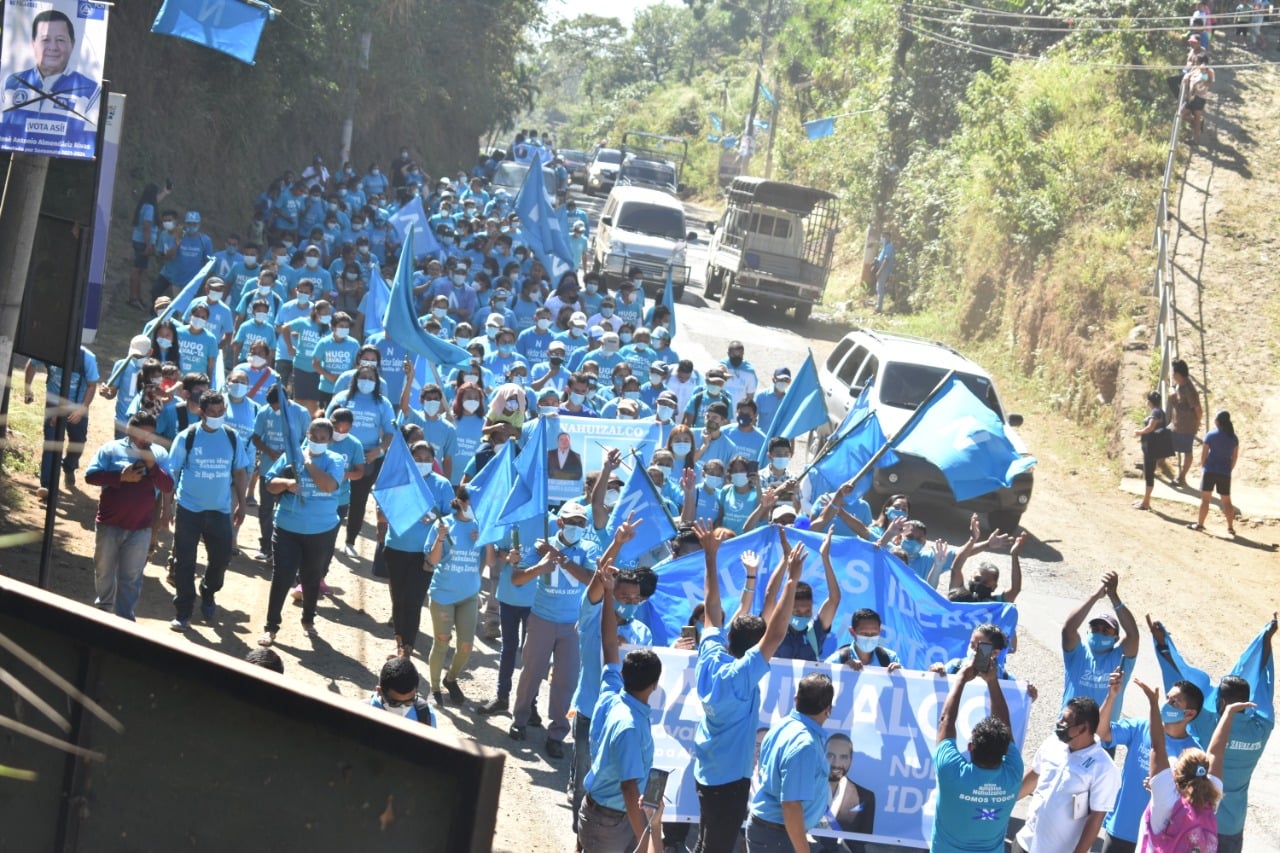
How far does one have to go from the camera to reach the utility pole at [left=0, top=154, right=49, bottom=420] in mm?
7523

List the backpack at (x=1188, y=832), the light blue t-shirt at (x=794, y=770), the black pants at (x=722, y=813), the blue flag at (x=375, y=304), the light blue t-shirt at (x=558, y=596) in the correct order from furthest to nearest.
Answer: the blue flag at (x=375, y=304) < the light blue t-shirt at (x=558, y=596) < the black pants at (x=722, y=813) < the backpack at (x=1188, y=832) < the light blue t-shirt at (x=794, y=770)

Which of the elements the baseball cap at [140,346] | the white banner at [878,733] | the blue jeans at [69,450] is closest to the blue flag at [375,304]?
the baseball cap at [140,346]

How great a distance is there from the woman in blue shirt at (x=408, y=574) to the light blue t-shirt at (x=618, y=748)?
3545 mm

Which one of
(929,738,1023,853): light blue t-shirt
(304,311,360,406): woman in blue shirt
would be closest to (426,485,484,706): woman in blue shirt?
(929,738,1023,853): light blue t-shirt

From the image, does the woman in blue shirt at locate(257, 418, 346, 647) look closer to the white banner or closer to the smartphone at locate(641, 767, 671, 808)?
the white banner

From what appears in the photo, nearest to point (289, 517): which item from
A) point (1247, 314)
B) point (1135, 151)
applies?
point (1247, 314)

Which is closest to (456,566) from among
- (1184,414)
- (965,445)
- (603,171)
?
(965,445)

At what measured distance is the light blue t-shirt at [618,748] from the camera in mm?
6438

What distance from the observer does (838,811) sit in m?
8.16

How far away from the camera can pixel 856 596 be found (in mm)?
9336

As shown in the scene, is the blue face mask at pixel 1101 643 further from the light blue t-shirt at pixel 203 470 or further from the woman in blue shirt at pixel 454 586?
the light blue t-shirt at pixel 203 470

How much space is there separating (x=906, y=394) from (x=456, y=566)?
9.00 meters

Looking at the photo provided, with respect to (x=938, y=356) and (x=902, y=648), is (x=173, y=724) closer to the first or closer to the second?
(x=902, y=648)

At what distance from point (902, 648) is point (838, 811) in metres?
1.37
